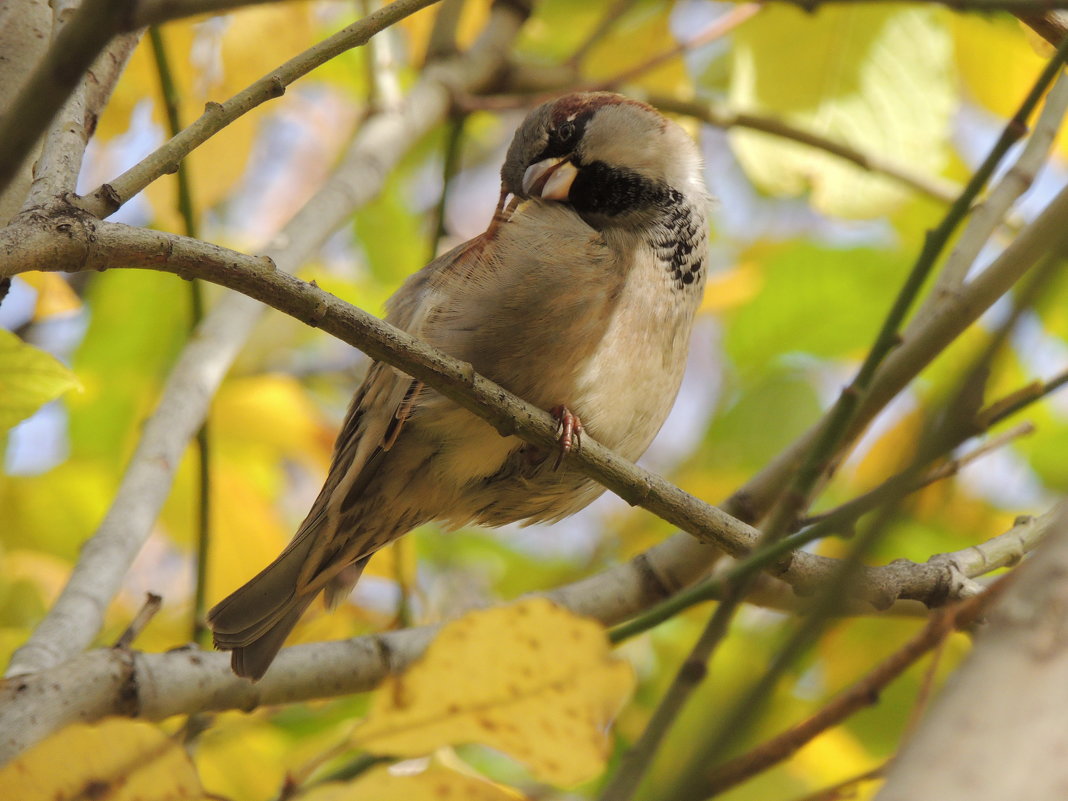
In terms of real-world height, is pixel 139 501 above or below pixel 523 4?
below

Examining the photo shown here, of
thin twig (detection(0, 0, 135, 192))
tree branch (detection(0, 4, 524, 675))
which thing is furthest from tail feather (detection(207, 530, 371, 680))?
thin twig (detection(0, 0, 135, 192))

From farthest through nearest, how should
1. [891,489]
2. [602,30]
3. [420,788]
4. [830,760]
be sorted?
[602,30] → [830,760] → [420,788] → [891,489]

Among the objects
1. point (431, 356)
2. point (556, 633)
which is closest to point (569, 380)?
point (431, 356)

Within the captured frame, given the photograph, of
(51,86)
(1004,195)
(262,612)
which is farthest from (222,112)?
(1004,195)

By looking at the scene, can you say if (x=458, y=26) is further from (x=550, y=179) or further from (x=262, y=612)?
(x=262, y=612)

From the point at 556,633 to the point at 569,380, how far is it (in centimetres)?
108

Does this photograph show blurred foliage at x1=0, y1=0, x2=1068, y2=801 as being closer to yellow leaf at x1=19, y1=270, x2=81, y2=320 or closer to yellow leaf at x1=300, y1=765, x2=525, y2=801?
yellow leaf at x1=19, y1=270, x2=81, y2=320

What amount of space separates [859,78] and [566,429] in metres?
1.39

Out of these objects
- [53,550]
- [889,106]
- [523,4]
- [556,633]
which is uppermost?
[523,4]

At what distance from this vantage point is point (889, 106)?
2.75 m

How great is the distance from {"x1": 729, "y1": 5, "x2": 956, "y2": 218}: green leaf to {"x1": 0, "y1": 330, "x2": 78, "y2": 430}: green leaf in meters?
1.84

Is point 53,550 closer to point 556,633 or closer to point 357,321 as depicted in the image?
point 357,321

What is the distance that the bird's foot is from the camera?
172 cm

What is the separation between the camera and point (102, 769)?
0.99 m
